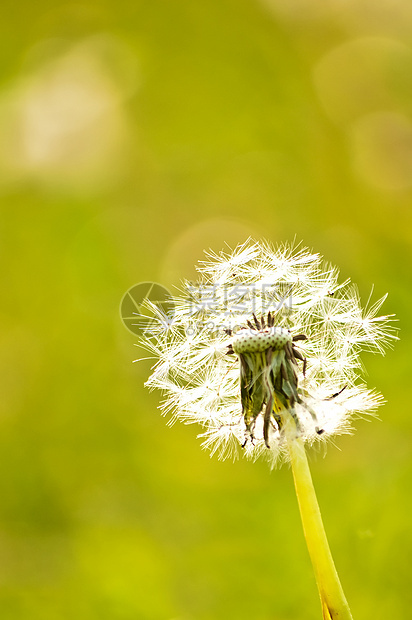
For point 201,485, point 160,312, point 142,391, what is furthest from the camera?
point 142,391

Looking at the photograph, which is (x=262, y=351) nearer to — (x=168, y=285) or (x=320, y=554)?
(x=320, y=554)

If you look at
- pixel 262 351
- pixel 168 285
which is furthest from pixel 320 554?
pixel 168 285

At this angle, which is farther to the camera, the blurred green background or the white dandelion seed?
the blurred green background

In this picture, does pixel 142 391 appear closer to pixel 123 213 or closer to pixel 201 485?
pixel 201 485

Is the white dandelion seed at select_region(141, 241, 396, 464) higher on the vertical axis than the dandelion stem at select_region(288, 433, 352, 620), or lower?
higher

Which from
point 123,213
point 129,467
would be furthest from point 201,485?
point 123,213
